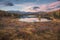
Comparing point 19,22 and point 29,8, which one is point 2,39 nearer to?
point 19,22

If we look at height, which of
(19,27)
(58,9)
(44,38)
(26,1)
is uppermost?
(26,1)

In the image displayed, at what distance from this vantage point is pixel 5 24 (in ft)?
14.0

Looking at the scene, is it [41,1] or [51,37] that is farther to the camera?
[41,1]

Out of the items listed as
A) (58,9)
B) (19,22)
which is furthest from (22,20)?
(58,9)

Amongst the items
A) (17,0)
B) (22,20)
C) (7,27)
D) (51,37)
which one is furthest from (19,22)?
(51,37)

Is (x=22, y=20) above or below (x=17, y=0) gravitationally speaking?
below

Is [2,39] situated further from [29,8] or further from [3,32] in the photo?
[29,8]

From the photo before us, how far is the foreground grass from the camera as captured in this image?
13.3 ft

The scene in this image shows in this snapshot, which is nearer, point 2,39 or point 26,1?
point 2,39

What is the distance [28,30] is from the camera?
13.6ft

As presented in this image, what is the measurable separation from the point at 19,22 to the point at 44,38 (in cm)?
83

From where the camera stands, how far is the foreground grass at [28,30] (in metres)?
4.06

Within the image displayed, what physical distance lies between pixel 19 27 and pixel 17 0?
31.2 inches

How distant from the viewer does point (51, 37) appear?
4043mm
